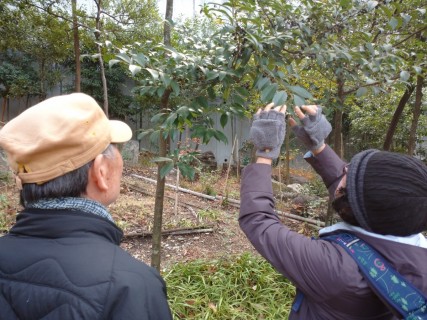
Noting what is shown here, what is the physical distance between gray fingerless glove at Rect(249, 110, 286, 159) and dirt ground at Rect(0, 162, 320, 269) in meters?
3.02

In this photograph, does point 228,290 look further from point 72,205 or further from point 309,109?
point 72,205

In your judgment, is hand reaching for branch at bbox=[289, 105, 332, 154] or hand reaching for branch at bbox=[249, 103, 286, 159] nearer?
hand reaching for branch at bbox=[249, 103, 286, 159]

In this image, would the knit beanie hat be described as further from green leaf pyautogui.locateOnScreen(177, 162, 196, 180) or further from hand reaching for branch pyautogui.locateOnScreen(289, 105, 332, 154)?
green leaf pyautogui.locateOnScreen(177, 162, 196, 180)

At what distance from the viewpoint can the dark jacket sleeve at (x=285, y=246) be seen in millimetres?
1087

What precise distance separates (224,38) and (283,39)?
1.07 ft

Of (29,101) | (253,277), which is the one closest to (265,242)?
(253,277)

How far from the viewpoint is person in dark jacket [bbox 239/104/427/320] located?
1051 millimetres

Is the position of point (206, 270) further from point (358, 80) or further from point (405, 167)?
point (405, 167)

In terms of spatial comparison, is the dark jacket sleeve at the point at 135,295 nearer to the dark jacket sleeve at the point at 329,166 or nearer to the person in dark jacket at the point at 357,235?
the person in dark jacket at the point at 357,235

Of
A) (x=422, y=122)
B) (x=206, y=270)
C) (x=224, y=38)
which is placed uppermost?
(x=224, y=38)

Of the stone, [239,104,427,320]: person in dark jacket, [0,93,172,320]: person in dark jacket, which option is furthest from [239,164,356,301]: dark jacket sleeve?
the stone

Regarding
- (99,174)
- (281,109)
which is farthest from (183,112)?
(99,174)

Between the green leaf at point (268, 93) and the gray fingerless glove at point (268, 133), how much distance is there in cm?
14

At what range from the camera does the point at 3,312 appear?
2.71 ft
